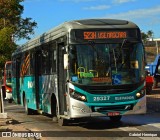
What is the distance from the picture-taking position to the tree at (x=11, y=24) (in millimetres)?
18070

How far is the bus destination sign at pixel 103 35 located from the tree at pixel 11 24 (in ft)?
18.1

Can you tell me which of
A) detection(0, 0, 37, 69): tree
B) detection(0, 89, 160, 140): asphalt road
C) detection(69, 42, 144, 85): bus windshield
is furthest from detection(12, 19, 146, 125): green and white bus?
detection(0, 0, 37, 69): tree

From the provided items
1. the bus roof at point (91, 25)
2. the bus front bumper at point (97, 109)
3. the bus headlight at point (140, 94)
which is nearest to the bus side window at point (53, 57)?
the bus roof at point (91, 25)

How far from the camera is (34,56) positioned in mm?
18016

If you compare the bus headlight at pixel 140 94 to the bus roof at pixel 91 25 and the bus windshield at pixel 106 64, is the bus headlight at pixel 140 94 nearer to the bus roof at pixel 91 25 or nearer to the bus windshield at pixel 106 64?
the bus windshield at pixel 106 64

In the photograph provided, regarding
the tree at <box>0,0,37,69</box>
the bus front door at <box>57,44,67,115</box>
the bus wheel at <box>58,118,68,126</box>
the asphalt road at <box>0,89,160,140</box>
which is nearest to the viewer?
the asphalt road at <box>0,89,160,140</box>

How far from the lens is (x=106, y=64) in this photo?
13.1m

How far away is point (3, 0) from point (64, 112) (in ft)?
83.8

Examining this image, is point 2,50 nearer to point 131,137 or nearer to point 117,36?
point 117,36

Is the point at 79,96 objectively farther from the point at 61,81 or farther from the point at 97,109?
the point at 61,81

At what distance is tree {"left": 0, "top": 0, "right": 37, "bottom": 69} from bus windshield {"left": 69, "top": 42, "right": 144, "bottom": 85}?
5.63 metres

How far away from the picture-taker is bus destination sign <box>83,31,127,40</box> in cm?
1324

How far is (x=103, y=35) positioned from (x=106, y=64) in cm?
89

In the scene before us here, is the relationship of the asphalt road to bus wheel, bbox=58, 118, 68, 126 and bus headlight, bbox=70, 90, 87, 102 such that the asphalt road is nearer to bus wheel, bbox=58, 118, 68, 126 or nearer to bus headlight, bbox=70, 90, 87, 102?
bus wheel, bbox=58, 118, 68, 126
